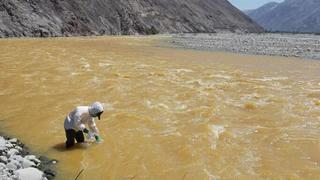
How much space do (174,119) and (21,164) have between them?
477 cm

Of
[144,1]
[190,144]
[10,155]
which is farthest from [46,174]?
[144,1]

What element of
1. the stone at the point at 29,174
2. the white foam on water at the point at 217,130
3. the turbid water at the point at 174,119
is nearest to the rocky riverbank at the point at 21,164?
the stone at the point at 29,174

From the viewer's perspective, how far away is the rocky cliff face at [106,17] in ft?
159

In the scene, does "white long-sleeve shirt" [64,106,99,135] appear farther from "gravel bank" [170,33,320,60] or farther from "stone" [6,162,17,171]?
"gravel bank" [170,33,320,60]

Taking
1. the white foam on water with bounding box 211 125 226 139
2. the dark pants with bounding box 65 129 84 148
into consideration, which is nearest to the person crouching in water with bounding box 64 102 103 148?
the dark pants with bounding box 65 129 84 148

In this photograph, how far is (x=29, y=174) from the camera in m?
7.42

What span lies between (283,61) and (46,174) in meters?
21.7

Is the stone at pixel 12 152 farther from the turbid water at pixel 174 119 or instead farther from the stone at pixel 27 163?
the turbid water at pixel 174 119

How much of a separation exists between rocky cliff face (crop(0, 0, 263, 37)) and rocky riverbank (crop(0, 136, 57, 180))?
3817cm

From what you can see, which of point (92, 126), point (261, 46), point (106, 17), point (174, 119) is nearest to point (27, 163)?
point (92, 126)

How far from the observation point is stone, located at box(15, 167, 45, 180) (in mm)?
7335

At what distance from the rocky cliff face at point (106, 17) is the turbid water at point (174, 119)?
28508mm

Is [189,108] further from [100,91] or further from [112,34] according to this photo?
[112,34]

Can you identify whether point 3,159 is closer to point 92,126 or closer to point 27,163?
point 27,163
